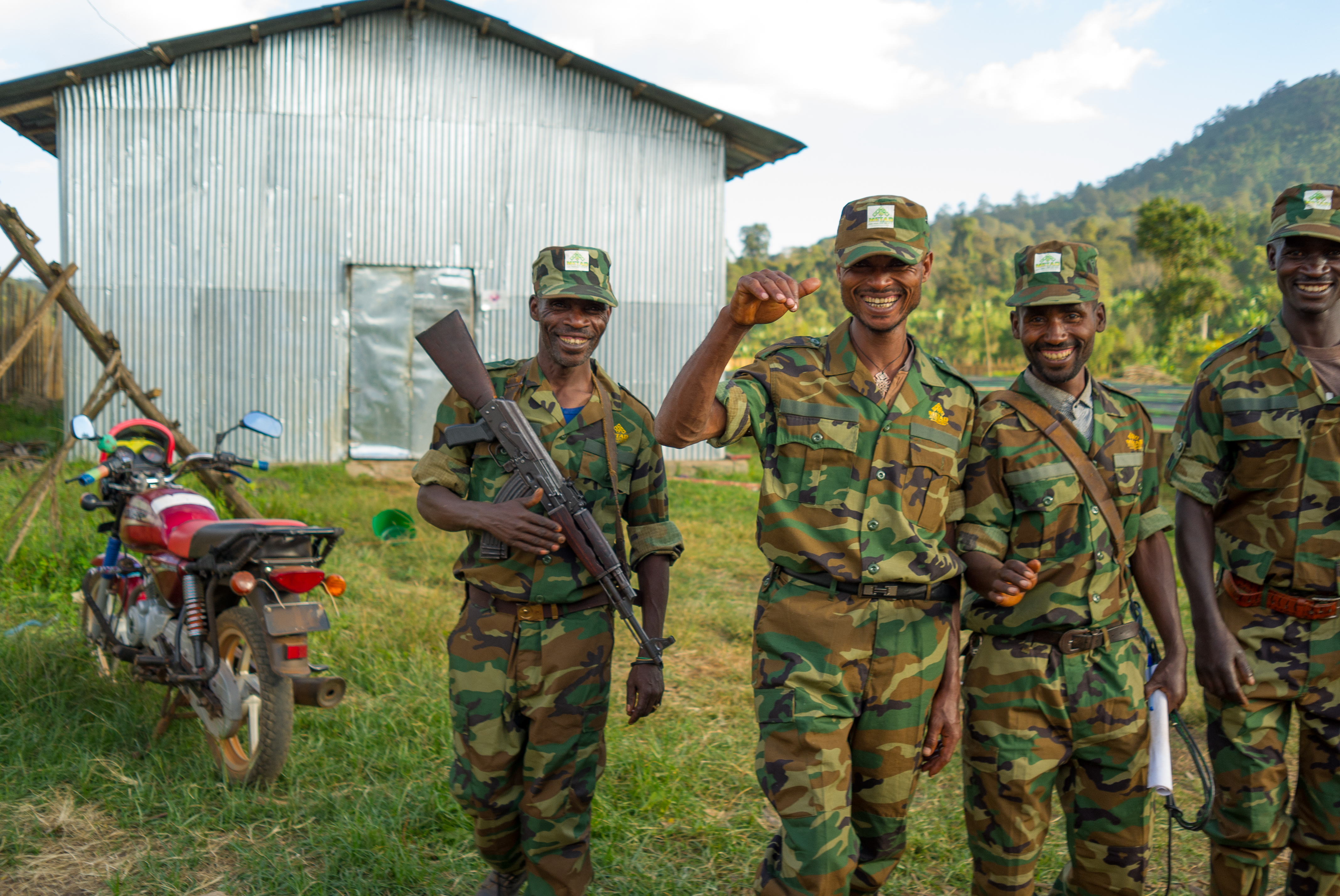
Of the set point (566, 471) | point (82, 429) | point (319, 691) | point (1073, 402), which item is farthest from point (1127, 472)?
point (82, 429)

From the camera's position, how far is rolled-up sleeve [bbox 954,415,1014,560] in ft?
9.21

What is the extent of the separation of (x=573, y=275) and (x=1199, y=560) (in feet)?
6.72

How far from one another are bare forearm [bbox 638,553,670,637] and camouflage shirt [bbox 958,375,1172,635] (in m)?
0.91

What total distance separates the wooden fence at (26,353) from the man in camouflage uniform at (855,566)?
17154mm

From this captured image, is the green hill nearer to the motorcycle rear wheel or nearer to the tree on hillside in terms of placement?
the tree on hillside

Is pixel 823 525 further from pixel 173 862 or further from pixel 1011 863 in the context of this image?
pixel 173 862

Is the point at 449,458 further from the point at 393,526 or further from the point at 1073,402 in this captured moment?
the point at 393,526

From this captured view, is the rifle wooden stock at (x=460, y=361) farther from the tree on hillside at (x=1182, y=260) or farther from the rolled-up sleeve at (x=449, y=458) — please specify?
the tree on hillside at (x=1182, y=260)

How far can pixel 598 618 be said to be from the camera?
3061 millimetres

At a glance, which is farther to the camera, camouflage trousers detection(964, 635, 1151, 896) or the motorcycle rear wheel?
the motorcycle rear wheel

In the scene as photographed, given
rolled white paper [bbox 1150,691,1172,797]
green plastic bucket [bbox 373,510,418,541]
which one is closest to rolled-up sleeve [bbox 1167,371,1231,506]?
rolled white paper [bbox 1150,691,1172,797]

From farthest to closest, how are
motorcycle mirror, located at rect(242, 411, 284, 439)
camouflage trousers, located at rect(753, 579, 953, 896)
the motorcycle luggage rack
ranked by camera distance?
motorcycle mirror, located at rect(242, 411, 284, 439) < the motorcycle luggage rack < camouflage trousers, located at rect(753, 579, 953, 896)

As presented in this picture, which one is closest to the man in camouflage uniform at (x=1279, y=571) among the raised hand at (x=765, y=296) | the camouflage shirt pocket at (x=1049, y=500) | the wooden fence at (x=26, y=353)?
the camouflage shirt pocket at (x=1049, y=500)

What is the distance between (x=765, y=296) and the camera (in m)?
2.29
